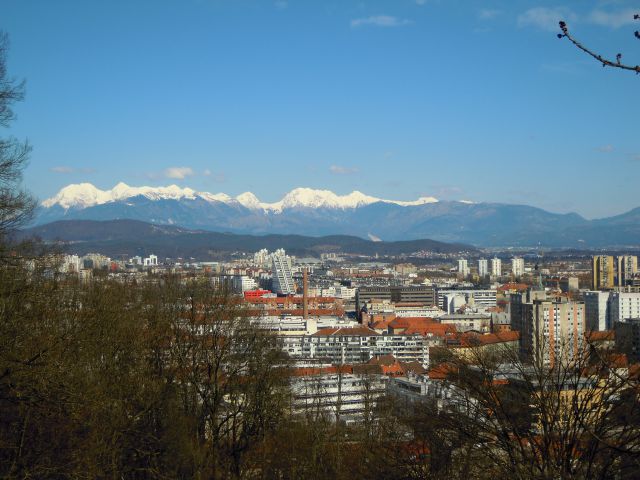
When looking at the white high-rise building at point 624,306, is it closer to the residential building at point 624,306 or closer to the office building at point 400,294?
the residential building at point 624,306

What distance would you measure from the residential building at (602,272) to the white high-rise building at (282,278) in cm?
2136

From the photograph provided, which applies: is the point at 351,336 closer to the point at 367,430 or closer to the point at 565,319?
the point at 565,319

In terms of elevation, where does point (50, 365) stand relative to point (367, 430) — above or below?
above

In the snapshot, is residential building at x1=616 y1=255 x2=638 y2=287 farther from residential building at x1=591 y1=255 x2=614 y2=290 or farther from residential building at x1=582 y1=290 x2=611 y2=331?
residential building at x1=582 y1=290 x2=611 y2=331

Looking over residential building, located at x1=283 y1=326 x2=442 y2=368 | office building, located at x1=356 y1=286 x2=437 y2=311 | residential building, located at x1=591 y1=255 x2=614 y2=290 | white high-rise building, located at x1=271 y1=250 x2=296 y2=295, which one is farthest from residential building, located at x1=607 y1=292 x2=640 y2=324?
white high-rise building, located at x1=271 y1=250 x2=296 y2=295

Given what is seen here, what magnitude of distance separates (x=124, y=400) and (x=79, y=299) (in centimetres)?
240

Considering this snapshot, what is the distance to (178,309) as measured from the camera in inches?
398

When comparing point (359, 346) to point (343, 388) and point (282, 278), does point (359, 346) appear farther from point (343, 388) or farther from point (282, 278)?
point (282, 278)

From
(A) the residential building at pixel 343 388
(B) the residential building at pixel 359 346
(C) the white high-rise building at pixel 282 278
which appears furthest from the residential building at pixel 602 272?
(A) the residential building at pixel 343 388

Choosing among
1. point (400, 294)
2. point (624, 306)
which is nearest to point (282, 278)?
point (400, 294)

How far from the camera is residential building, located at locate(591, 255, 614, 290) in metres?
58.8

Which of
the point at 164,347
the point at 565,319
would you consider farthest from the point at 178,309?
the point at 565,319

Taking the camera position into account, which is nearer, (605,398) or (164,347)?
(605,398)

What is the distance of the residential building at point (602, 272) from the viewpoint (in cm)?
5881
